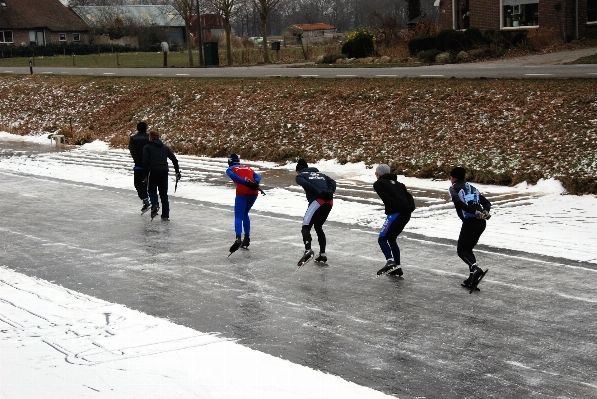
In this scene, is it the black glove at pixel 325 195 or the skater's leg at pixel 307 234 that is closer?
the black glove at pixel 325 195

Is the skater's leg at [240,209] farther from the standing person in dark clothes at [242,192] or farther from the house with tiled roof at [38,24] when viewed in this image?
the house with tiled roof at [38,24]

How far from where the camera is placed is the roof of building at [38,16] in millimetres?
92719

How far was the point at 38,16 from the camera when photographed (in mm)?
96188

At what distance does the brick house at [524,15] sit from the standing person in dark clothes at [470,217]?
1305 inches

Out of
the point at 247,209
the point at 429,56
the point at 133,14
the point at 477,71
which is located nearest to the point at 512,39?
the point at 429,56

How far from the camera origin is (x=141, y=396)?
8227 mm

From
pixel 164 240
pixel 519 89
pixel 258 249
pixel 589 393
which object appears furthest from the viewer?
pixel 519 89

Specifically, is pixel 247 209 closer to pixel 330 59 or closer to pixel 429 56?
pixel 429 56

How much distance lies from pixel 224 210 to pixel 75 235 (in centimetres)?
361

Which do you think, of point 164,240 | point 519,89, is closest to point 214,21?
point 519,89

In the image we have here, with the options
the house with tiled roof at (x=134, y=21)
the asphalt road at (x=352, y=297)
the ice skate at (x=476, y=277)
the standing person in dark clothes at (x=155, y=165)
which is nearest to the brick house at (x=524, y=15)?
the standing person in dark clothes at (x=155, y=165)

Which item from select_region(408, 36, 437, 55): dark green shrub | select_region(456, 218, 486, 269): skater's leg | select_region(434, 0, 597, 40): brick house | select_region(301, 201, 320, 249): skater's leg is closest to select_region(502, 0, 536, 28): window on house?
select_region(434, 0, 597, 40): brick house

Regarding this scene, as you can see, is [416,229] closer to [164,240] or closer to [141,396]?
[164,240]

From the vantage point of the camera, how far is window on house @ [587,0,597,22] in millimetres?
42781
